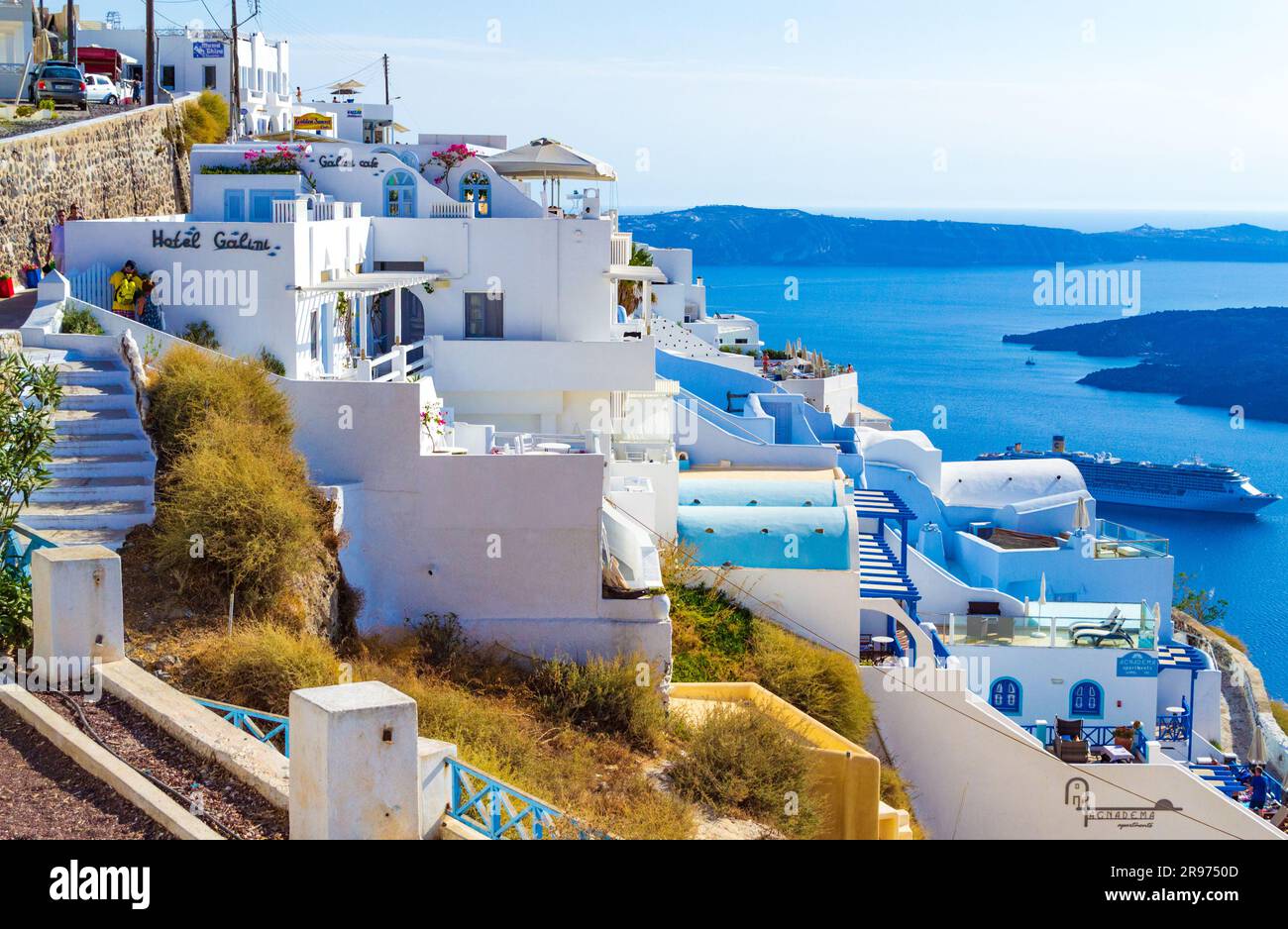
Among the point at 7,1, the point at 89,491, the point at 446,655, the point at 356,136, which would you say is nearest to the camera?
the point at 89,491

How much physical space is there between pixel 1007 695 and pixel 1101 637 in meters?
1.98

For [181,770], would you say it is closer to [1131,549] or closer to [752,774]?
[752,774]

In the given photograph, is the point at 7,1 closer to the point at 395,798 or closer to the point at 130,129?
the point at 130,129

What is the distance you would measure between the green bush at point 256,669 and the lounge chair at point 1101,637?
1605 cm

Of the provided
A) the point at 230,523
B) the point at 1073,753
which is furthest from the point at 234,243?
the point at 1073,753

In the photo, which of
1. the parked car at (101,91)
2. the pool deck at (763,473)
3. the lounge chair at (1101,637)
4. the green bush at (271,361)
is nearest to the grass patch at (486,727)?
the green bush at (271,361)

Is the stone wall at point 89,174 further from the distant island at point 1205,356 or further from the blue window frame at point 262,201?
the distant island at point 1205,356

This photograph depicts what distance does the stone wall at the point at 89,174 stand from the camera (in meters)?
25.5

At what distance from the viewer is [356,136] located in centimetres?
3716

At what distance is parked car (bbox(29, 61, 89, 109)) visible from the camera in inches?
1388

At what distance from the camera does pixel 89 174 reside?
29938 mm
